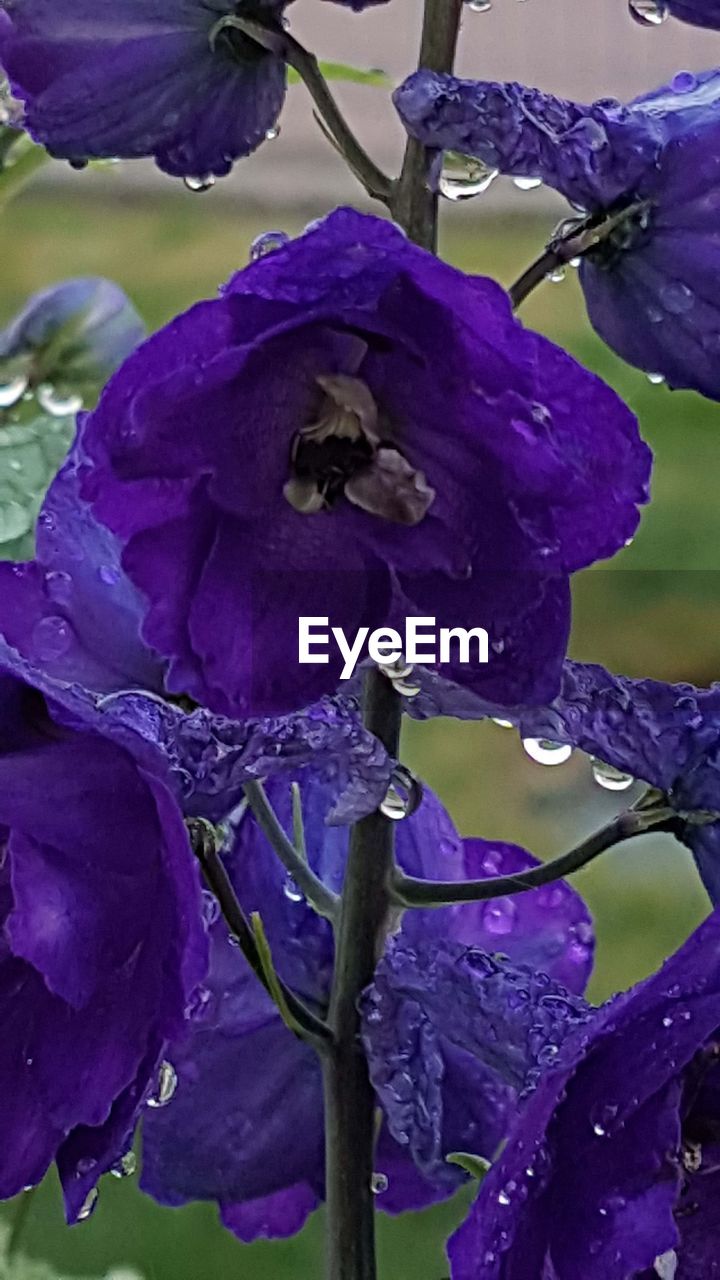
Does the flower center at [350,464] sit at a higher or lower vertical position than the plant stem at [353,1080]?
higher

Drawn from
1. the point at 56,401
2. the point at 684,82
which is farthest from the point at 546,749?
the point at 56,401

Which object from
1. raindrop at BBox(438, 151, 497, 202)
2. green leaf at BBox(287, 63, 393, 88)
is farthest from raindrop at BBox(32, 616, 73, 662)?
green leaf at BBox(287, 63, 393, 88)

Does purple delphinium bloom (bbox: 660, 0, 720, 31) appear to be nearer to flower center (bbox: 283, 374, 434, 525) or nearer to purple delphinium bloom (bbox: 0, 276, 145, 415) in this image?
flower center (bbox: 283, 374, 434, 525)

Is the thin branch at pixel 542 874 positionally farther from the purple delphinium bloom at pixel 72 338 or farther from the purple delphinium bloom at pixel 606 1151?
the purple delphinium bloom at pixel 72 338

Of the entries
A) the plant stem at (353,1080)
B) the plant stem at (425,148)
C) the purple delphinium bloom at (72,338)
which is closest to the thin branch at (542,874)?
the plant stem at (353,1080)

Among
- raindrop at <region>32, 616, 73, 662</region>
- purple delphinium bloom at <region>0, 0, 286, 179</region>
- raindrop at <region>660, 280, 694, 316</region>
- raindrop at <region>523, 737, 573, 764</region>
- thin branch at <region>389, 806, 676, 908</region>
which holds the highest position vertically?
purple delphinium bloom at <region>0, 0, 286, 179</region>
